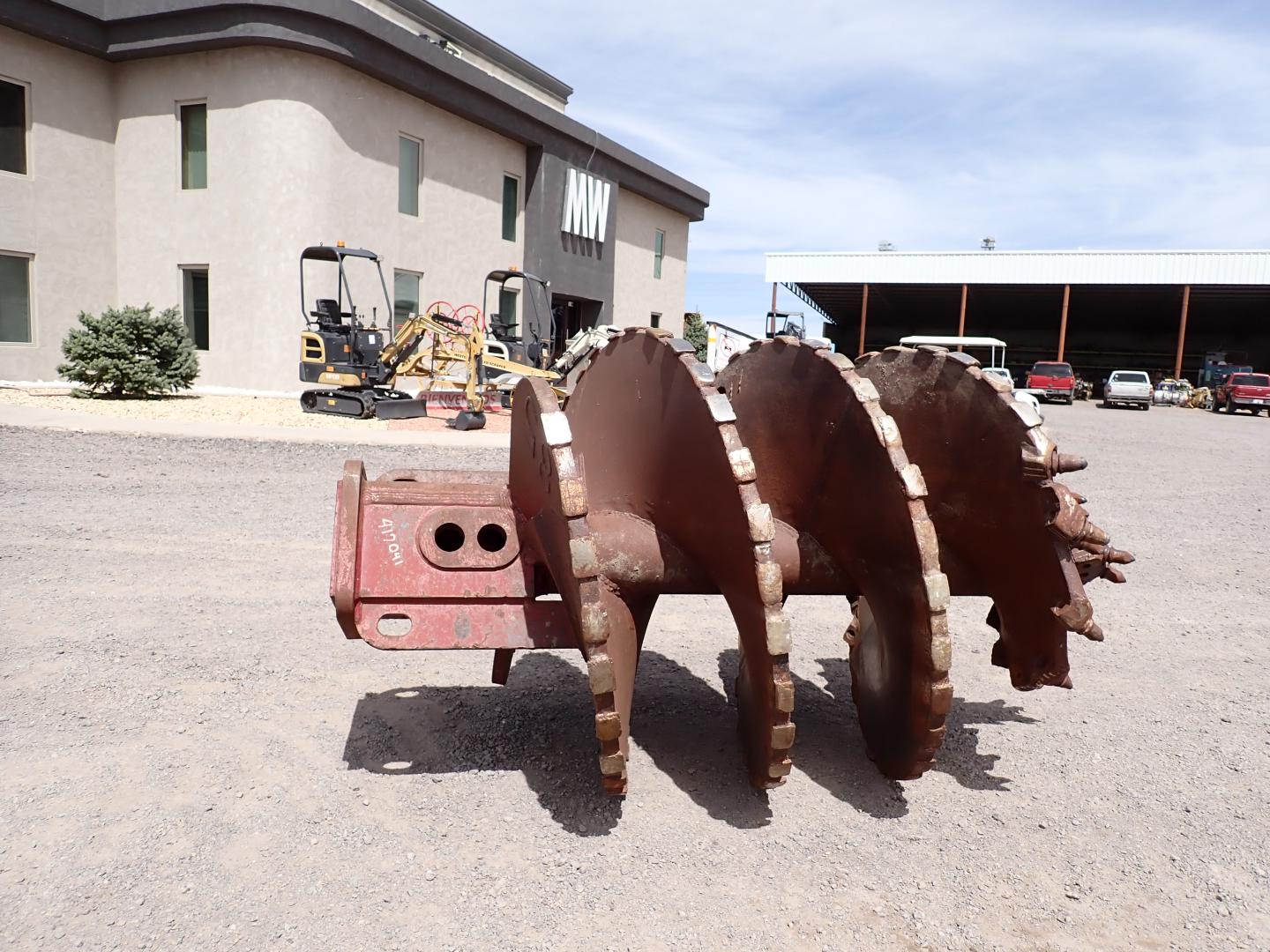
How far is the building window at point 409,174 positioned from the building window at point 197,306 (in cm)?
449

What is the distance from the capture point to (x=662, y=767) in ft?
10.2

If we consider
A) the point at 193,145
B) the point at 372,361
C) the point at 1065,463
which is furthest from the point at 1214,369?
the point at 1065,463

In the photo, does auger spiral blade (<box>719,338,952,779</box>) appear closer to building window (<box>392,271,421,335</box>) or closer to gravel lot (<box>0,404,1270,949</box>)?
gravel lot (<box>0,404,1270,949</box>)

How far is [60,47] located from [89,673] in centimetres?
1896

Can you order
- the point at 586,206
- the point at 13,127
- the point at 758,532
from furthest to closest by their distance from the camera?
the point at 586,206 < the point at 13,127 < the point at 758,532

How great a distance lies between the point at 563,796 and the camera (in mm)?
2879

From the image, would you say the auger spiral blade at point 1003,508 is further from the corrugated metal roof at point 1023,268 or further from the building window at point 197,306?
the corrugated metal roof at point 1023,268

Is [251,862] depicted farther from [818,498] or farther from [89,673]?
[818,498]

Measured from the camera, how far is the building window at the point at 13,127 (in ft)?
55.6

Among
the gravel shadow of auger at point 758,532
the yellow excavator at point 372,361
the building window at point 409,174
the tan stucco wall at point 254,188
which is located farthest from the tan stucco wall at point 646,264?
the gravel shadow of auger at point 758,532

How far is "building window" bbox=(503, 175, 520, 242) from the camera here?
23547mm

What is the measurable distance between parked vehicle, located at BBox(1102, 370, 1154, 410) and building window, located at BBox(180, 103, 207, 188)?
101ft

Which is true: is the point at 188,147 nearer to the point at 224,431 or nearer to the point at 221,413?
the point at 221,413

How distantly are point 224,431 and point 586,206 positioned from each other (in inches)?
666
